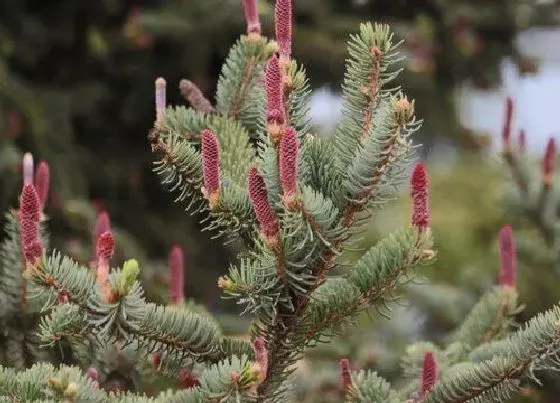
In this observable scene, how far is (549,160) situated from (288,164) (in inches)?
29.1

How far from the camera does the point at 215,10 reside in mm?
2162

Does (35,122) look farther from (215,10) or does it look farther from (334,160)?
(334,160)

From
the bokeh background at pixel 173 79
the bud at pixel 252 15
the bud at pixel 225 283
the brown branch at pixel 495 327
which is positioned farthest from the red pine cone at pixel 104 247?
the bokeh background at pixel 173 79

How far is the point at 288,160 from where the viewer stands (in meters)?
0.73

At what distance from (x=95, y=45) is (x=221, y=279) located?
1610 mm

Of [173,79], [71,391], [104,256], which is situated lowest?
[71,391]

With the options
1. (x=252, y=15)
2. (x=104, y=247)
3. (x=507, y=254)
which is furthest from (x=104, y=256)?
(x=507, y=254)

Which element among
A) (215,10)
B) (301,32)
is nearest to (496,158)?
(301,32)

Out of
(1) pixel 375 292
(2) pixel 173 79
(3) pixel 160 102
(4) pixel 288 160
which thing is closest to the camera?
(4) pixel 288 160

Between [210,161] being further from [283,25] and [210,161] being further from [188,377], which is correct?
[188,377]

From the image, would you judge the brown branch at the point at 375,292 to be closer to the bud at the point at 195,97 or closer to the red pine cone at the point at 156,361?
the red pine cone at the point at 156,361

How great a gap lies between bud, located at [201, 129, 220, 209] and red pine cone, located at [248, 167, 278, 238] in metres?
0.04

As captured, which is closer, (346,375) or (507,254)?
(346,375)

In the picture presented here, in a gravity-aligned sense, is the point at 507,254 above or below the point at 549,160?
below
